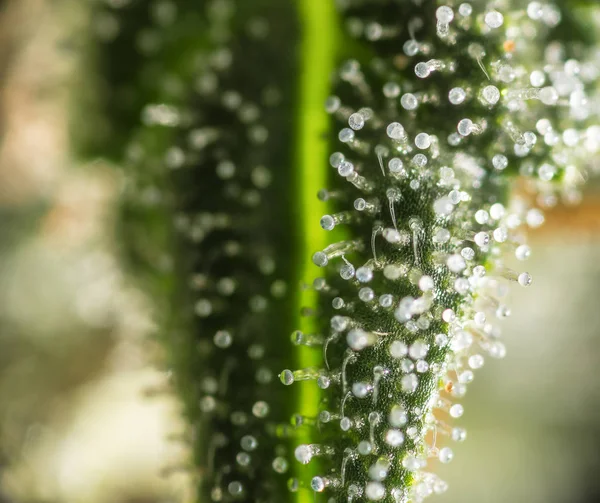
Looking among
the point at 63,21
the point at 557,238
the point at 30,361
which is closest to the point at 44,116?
the point at 63,21

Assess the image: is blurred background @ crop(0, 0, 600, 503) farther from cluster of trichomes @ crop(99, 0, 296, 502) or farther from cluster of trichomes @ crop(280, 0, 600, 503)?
cluster of trichomes @ crop(280, 0, 600, 503)

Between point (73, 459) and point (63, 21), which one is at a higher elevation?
point (63, 21)

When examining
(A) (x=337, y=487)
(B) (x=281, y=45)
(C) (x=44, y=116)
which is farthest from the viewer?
(C) (x=44, y=116)

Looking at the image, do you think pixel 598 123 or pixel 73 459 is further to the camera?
pixel 73 459

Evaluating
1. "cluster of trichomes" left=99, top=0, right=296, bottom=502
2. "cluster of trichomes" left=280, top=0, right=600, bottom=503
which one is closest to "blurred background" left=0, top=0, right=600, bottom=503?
"cluster of trichomes" left=99, top=0, right=296, bottom=502

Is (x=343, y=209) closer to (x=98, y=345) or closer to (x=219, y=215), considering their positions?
(x=219, y=215)

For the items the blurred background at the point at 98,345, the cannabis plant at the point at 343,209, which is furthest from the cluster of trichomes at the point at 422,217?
the blurred background at the point at 98,345

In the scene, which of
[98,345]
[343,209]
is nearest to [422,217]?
[343,209]

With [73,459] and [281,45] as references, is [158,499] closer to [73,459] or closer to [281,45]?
[73,459]
